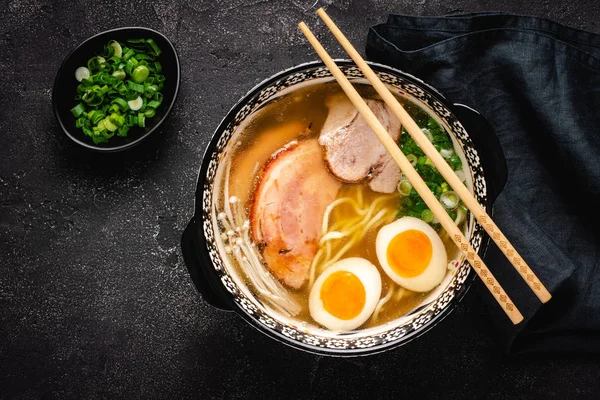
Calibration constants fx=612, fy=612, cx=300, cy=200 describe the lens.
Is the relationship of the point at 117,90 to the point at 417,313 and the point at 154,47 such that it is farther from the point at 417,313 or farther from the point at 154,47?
the point at 417,313

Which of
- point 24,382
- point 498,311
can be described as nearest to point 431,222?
point 498,311

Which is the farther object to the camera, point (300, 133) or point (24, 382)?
point (24, 382)

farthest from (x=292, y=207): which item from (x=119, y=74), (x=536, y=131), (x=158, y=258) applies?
(x=536, y=131)

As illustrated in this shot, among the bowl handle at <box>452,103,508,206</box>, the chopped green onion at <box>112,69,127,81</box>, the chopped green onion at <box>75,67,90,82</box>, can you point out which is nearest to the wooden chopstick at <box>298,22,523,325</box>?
the bowl handle at <box>452,103,508,206</box>

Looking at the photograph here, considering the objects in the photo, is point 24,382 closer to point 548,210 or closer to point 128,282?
point 128,282

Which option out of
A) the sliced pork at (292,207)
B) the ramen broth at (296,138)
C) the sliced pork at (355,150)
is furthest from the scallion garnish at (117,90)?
the sliced pork at (355,150)

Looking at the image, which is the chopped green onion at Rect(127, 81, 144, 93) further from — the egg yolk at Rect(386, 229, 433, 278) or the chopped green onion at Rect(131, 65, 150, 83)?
the egg yolk at Rect(386, 229, 433, 278)

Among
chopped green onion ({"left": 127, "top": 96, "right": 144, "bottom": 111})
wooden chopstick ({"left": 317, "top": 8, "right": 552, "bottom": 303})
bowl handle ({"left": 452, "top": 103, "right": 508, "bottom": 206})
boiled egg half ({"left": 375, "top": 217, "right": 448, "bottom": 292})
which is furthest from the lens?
chopped green onion ({"left": 127, "top": 96, "right": 144, "bottom": 111})
